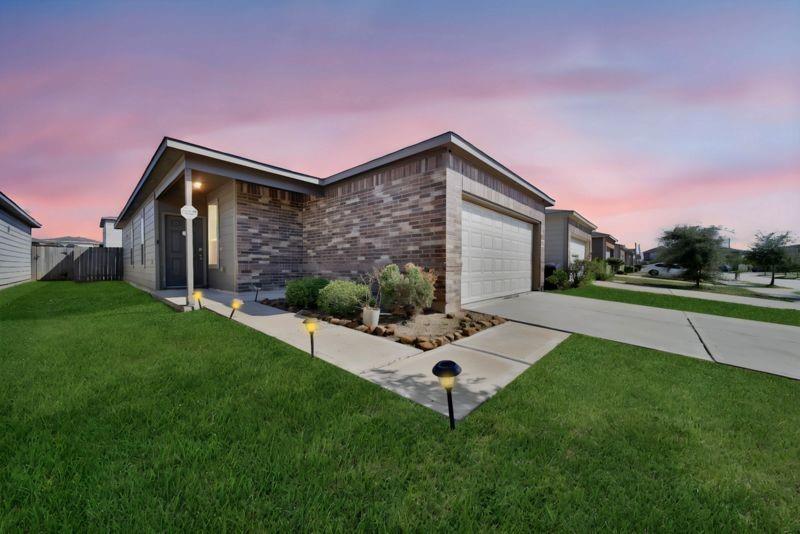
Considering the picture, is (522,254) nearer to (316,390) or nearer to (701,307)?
(701,307)

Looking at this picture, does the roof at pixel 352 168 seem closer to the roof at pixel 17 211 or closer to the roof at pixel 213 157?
the roof at pixel 213 157

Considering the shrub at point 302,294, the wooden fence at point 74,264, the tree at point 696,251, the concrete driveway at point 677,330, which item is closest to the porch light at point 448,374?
the concrete driveway at point 677,330

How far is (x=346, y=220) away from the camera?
799 cm

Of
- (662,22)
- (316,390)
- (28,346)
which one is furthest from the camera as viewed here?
(662,22)

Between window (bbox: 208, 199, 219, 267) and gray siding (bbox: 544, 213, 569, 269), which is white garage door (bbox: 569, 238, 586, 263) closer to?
gray siding (bbox: 544, 213, 569, 269)

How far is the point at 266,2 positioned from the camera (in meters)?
5.55

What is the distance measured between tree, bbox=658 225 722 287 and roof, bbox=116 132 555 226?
13072 millimetres

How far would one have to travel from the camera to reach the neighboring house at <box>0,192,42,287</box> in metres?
10.5

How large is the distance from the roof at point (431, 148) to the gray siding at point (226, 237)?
2646 millimetres

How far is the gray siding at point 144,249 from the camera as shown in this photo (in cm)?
931

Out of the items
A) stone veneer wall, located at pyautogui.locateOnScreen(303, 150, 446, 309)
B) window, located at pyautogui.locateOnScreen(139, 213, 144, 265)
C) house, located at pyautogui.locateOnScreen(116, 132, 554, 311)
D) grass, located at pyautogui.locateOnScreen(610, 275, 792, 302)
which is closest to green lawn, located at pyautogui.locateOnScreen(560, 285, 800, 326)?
house, located at pyautogui.locateOnScreen(116, 132, 554, 311)

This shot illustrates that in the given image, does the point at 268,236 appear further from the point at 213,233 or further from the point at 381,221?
the point at 381,221

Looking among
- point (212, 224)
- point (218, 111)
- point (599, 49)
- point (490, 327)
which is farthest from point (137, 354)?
point (599, 49)

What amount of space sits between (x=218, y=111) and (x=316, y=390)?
7.53 metres
